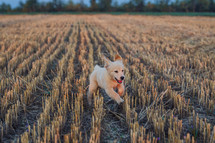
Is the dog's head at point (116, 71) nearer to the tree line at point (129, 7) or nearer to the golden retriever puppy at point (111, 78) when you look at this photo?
the golden retriever puppy at point (111, 78)

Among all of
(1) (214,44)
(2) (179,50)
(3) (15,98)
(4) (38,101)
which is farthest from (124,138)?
(1) (214,44)

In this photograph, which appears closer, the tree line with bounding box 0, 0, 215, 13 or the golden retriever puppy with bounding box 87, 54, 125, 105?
the golden retriever puppy with bounding box 87, 54, 125, 105

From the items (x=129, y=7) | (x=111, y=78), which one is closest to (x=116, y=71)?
(x=111, y=78)

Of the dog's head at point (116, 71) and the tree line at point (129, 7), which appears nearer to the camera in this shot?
the dog's head at point (116, 71)

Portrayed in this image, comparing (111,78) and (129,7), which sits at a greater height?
(129,7)

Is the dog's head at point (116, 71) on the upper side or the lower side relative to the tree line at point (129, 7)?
lower

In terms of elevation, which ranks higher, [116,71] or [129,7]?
[129,7]

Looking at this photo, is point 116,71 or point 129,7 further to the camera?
point 129,7

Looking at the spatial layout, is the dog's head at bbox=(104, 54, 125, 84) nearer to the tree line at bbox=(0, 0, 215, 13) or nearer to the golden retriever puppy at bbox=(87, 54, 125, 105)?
the golden retriever puppy at bbox=(87, 54, 125, 105)

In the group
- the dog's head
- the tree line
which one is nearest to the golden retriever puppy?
the dog's head

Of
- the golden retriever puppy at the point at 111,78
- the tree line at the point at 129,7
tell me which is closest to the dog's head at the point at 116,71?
the golden retriever puppy at the point at 111,78

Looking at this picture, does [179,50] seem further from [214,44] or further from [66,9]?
[66,9]

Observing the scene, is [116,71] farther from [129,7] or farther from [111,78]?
[129,7]

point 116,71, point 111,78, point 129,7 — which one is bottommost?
point 111,78
